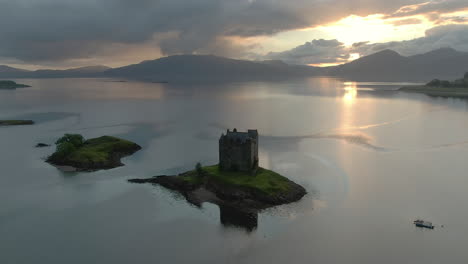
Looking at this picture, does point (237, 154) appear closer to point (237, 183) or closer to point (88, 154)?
point (237, 183)

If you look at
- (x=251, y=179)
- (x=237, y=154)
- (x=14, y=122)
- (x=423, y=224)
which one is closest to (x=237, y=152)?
(x=237, y=154)

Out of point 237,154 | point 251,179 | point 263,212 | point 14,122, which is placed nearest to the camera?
point 263,212

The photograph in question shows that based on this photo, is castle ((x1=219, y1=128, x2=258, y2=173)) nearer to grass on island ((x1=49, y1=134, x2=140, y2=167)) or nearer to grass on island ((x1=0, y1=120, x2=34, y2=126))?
grass on island ((x1=49, y1=134, x2=140, y2=167))

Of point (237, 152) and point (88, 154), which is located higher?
point (237, 152)

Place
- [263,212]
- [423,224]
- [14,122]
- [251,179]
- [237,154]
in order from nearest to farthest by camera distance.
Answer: [423,224] → [263,212] → [251,179] → [237,154] → [14,122]

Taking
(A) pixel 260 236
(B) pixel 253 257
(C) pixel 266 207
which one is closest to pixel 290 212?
(C) pixel 266 207

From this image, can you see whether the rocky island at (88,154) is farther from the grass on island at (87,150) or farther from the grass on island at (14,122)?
the grass on island at (14,122)

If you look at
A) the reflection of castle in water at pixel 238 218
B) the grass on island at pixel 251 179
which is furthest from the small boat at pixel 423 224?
the reflection of castle in water at pixel 238 218
